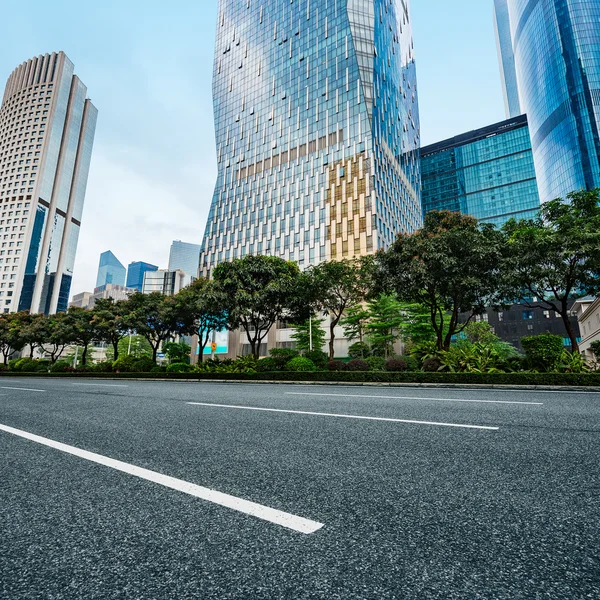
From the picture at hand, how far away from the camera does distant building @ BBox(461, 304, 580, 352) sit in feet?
211

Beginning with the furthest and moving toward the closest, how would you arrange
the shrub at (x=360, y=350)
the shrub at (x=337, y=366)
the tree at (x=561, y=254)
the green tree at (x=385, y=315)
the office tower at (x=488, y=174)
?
the office tower at (x=488, y=174) → the shrub at (x=360, y=350) → the green tree at (x=385, y=315) → the shrub at (x=337, y=366) → the tree at (x=561, y=254)

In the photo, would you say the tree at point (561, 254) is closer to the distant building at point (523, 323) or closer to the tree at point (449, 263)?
the tree at point (449, 263)

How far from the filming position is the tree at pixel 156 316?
31.2 m

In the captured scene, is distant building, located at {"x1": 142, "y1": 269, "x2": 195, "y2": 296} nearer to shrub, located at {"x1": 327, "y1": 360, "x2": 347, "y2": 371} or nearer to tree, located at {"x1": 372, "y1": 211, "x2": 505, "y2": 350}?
shrub, located at {"x1": 327, "y1": 360, "x2": 347, "y2": 371}

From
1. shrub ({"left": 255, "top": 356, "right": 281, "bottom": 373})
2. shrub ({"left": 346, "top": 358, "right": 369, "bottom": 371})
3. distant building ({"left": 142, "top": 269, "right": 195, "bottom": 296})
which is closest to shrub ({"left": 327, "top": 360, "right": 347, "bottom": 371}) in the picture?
shrub ({"left": 346, "top": 358, "right": 369, "bottom": 371})

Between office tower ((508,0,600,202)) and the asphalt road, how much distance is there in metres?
107

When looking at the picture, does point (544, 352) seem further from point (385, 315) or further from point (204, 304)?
point (204, 304)

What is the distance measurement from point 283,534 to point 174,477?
1.33 meters

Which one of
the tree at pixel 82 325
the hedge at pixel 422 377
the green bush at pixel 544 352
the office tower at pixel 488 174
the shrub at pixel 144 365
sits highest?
the office tower at pixel 488 174

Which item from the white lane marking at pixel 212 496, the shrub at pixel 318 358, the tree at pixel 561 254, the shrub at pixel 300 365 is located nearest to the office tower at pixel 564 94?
the tree at pixel 561 254

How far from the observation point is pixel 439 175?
389ft

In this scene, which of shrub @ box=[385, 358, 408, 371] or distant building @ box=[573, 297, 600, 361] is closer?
shrub @ box=[385, 358, 408, 371]

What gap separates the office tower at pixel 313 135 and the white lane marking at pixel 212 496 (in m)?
47.3

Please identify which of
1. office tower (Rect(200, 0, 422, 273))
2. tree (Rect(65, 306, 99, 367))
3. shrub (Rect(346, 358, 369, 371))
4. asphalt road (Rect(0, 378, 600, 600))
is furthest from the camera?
office tower (Rect(200, 0, 422, 273))
